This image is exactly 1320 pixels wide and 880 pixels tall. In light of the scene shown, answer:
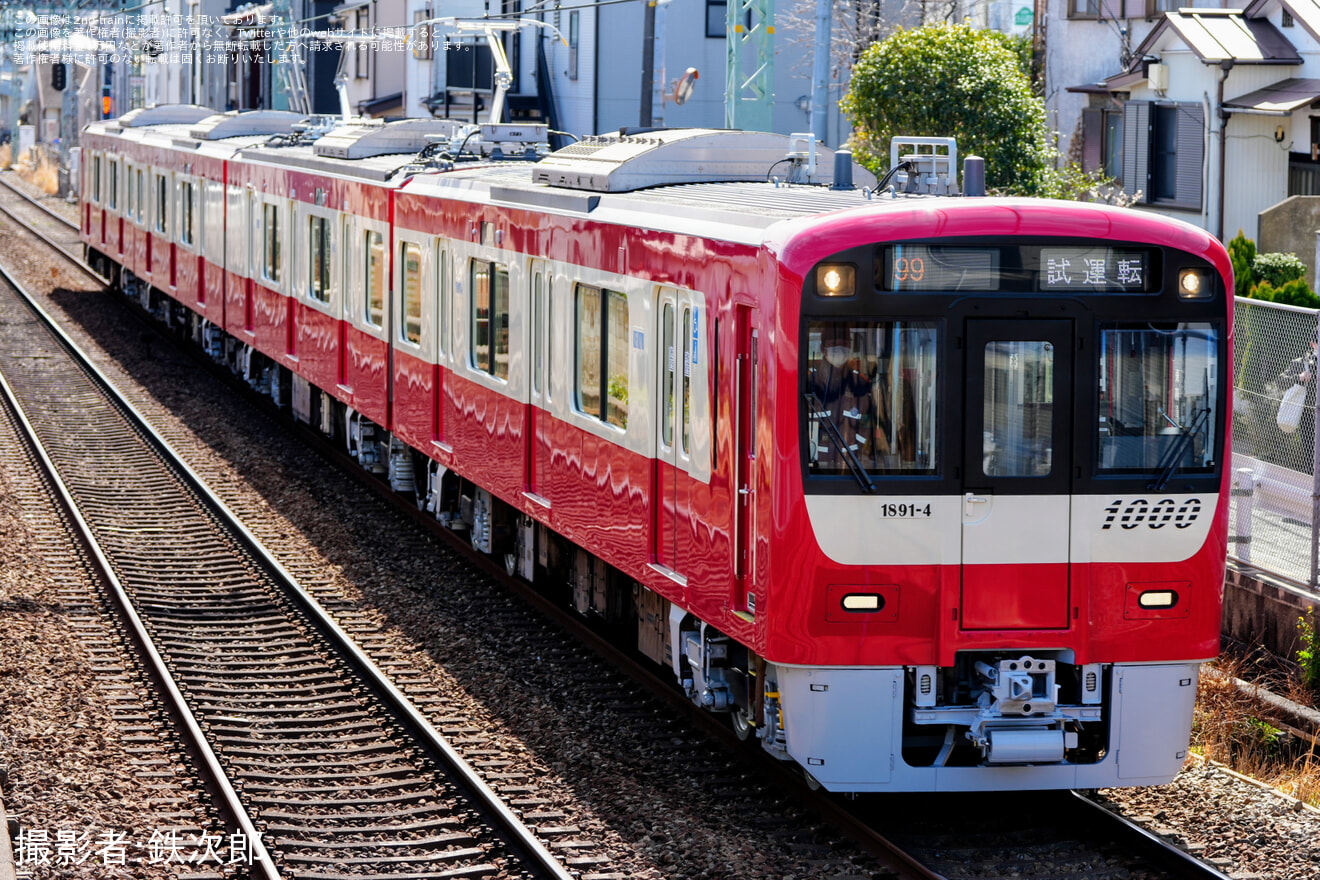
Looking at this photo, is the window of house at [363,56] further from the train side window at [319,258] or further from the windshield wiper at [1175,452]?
the windshield wiper at [1175,452]

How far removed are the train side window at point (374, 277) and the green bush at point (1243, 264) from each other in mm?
7470

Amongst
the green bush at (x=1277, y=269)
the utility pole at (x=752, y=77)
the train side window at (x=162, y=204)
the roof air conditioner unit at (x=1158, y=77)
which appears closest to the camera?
the green bush at (x=1277, y=269)

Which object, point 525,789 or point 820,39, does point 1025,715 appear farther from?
point 820,39

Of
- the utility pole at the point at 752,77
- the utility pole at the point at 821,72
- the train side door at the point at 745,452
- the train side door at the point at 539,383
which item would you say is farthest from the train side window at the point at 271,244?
the train side door at the point at 745,452

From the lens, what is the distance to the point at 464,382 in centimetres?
1219

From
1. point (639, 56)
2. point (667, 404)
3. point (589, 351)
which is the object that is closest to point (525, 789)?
point (667, 404)

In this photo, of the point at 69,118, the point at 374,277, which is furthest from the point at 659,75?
the point at 69,118

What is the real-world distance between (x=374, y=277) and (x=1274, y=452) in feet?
23.5

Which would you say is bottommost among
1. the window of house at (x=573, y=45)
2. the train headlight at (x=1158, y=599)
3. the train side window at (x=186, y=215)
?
the train headlight at (x=1158, y=599)

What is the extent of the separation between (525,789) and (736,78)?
12.3 meters

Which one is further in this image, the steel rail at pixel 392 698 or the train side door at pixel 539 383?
the train side door at pixel 539 383

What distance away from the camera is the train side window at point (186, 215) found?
74.6 feet

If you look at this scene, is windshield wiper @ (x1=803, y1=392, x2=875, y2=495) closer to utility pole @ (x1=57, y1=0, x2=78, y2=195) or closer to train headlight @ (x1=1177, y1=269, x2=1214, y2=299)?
train headlight @ (x1=1177, y1=269, x2=1214, y2=299)

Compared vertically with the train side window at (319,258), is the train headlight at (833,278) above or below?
above
